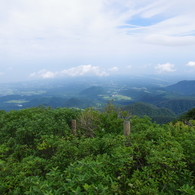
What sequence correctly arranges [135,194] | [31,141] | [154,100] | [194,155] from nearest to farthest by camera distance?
[135,194]
[194,155]
[31,141]
[154,100]

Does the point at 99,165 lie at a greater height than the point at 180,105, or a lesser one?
greater

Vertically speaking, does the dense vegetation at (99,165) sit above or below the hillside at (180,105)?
above

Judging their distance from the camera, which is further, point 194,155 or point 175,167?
point 194,155

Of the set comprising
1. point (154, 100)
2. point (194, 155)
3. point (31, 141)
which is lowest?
point (154, 100)

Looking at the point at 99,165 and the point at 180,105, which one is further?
the point at 180,105

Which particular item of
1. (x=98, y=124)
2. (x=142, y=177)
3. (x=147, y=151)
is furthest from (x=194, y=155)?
(x=98, y=124)

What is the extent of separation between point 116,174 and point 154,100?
16919 cm

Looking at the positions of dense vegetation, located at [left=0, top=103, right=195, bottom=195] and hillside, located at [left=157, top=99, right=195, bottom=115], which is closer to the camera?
dense vegetation, located at [left=0, top=103, right=195, bottom=195]

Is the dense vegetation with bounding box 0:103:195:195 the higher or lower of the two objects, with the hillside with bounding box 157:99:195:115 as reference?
higher

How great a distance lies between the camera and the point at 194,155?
135 inches

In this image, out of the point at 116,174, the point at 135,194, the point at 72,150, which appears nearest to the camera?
the point at 135,194

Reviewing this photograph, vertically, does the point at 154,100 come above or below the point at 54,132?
below

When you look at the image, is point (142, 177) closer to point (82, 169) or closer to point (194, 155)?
point (82, 169)

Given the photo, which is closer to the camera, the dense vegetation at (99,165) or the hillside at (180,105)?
the dense vegetation at (99,165)
